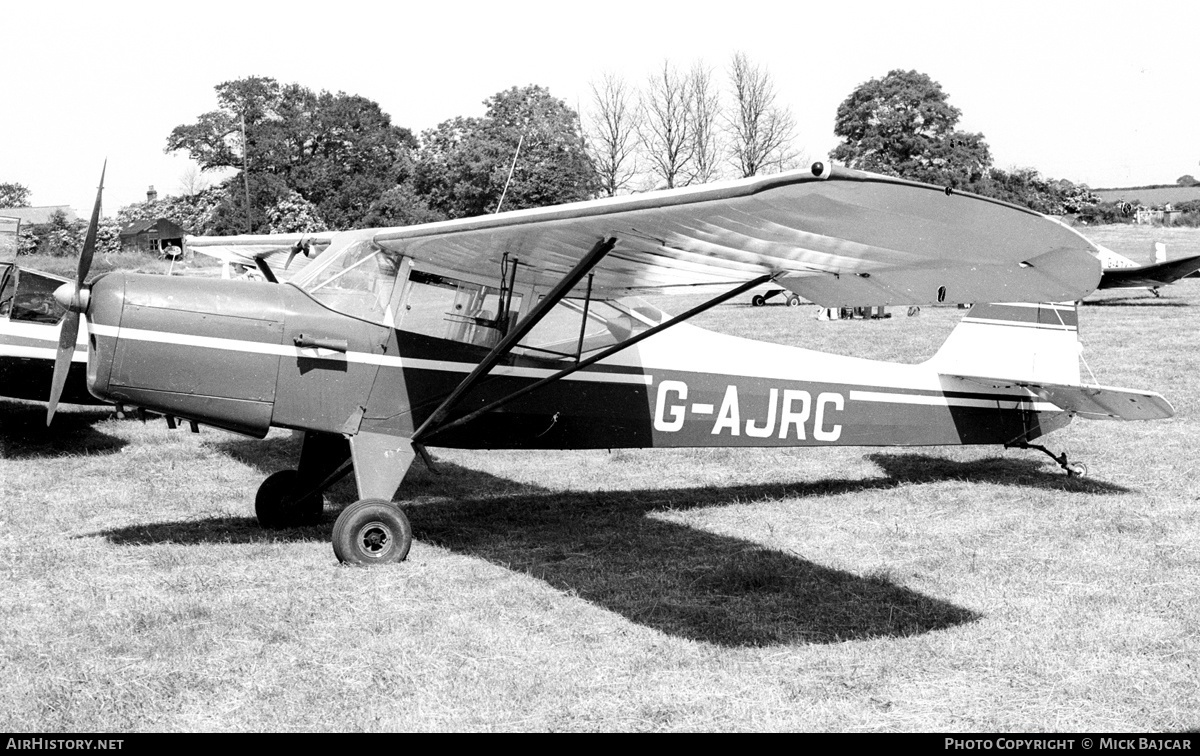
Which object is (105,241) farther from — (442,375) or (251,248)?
(442,375)

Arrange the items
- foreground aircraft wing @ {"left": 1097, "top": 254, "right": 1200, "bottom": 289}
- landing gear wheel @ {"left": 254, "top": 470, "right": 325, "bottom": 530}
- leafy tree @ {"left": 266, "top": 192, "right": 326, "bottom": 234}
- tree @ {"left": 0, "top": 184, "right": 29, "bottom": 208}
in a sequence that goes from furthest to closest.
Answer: tree @ {"left": 0, "top": 184, "right": 29, "bottom": 208}, leafy tree @ {"left": 266, "top": 192, "right": 326, "bottom": 234}, foreground aircraft wing @ {"left": 1097, "top": 254, "right": 1200, "bottom": 289}, landing gear wheel @ {"left": 254, "top": 470, "right": 325, "bottom": 530}

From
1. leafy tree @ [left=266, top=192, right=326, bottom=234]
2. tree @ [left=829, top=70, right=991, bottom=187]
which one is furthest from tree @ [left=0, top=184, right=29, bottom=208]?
tree @ [left=829, top=70, right=991, bottom=187]

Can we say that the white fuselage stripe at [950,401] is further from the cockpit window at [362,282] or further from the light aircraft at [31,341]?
the light aircraft at [31,341]

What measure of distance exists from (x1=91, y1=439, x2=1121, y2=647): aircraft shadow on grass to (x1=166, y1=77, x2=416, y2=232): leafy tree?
53.1m

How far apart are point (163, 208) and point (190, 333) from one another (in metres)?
61.6

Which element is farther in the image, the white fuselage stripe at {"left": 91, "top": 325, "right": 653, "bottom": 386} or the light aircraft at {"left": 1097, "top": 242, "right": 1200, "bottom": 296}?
the light aircraft at {"left": 1097, "top": 242, "right": 1200, "bottom": 296}

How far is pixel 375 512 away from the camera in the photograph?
5.94 m

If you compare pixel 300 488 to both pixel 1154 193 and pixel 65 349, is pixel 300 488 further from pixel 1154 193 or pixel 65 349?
pixel 1154 193

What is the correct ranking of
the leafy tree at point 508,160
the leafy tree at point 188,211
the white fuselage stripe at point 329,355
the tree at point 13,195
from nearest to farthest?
the white fuselage stripe at point 329,355 < the leafy tree at point 508,160 < the leafy tree at point 188,211 < the tree at point 13,195

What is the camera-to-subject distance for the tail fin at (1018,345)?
7875 mm

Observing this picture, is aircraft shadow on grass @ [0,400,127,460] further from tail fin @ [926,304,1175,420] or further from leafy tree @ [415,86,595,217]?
leafy tree @ [415,86,595,217]

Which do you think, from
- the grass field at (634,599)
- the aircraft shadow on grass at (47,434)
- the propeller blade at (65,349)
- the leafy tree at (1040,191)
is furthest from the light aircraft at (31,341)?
the leafy tree at (1040,191)

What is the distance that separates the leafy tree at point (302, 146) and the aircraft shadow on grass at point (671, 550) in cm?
5312

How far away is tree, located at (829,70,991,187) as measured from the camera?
54594 mm
